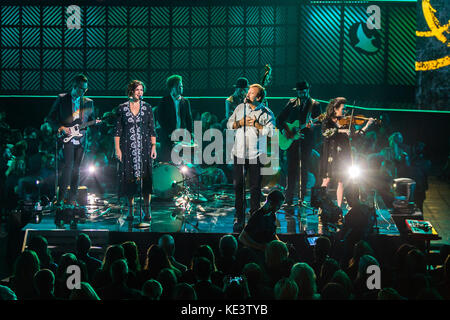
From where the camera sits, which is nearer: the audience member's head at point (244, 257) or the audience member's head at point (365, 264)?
the audience member's head at point (365, 264)

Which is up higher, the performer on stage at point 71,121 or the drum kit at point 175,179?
the performer on stage at point 71,121

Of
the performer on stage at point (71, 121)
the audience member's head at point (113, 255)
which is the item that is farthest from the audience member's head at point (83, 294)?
the performer on stage at point (71, 121)

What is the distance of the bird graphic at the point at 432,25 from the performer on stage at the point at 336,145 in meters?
5.62

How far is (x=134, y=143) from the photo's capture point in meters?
8.27

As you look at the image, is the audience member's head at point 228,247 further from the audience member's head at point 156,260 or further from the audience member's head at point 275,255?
the audience member's head at point 156,260

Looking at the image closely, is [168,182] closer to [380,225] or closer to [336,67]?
[380,225]

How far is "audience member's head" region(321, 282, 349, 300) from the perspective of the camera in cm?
511

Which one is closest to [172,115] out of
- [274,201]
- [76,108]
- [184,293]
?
[76,108]

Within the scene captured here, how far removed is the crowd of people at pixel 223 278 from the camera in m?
5.18

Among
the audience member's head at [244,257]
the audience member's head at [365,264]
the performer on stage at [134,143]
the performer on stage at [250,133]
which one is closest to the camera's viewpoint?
the audience member's head at [365,264]

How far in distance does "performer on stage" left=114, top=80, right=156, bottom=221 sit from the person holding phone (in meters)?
1.76
